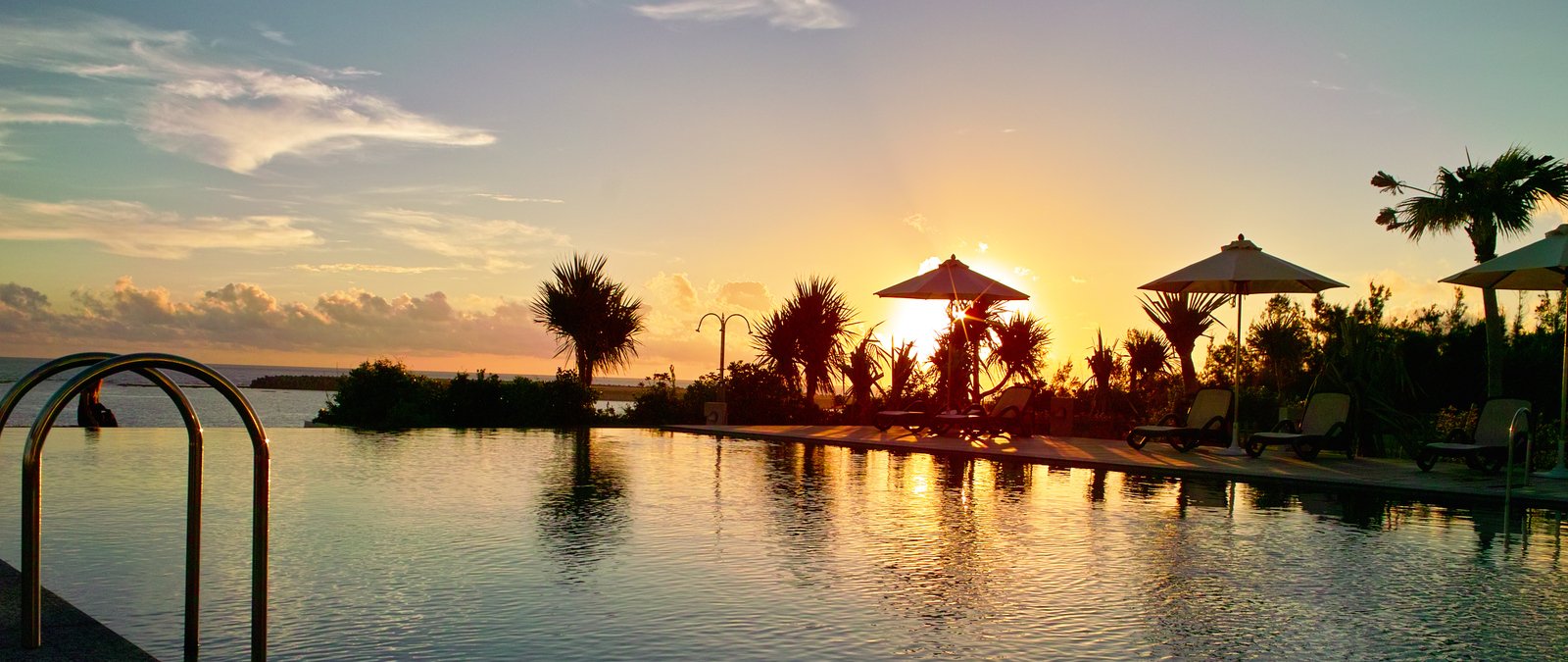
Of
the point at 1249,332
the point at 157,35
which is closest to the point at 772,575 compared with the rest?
the point at 157,35

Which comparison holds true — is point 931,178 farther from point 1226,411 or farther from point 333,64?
point 333,64

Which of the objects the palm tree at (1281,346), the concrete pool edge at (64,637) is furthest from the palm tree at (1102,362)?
the concrete pool edge at (64,637)

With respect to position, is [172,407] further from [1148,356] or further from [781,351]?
[1148,356]

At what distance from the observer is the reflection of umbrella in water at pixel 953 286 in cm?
1956

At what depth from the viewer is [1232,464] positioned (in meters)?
14.3

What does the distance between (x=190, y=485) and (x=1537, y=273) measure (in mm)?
16257

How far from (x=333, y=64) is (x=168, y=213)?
6366mm

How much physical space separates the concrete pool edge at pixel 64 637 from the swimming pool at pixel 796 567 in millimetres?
369

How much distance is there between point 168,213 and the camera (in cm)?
2117

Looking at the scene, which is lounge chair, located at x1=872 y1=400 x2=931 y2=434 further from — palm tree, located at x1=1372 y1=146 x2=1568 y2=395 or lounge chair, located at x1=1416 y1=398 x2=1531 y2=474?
palm tree, located at x1=1372 y1=146 x2=1568 y2=395

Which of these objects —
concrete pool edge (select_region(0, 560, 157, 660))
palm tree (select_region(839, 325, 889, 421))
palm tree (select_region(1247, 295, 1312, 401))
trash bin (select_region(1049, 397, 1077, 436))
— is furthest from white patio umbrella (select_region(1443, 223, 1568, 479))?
concrete pool edge (select_region(0, 560, 157, 660))

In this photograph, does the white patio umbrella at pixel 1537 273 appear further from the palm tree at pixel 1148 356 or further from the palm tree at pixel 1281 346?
the palm tree at pixel 1148 356

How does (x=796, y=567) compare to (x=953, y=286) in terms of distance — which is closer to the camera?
(x=796, y=567)

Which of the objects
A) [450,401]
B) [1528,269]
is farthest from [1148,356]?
[450,401]
